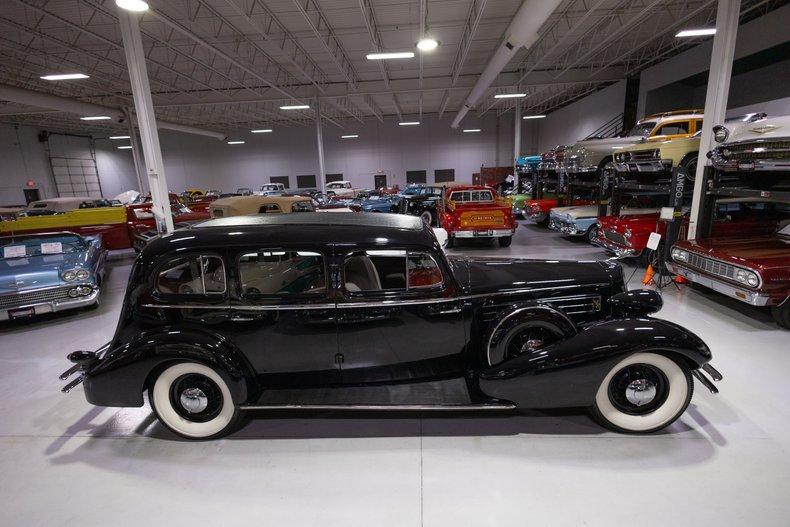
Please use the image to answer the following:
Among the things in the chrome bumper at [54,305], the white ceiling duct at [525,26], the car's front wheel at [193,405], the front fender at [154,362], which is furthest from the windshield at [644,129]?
the chrome bumper at [54,305]

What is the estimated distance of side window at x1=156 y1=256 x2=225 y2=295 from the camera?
9.15 ft

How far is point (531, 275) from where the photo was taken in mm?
3215

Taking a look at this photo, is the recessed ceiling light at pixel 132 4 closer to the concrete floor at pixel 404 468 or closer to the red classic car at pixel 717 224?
the concrete floor at pixel 404 468

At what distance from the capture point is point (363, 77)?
16.9m

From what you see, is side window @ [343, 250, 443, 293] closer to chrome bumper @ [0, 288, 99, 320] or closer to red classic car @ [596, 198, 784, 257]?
chrome bumper @ [0, 288, 99, 320]

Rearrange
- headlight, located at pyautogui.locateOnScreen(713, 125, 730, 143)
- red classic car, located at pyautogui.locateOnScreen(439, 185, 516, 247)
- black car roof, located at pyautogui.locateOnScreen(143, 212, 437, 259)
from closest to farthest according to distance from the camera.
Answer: black car roof, located at pyautogui.locateOnScreen(143, 212, 437, 259) → headlight, located at pyautogui.locateOnScreen(713, 125, 730, 143) → red classic car, located at pyautogui.locateOnScreen(439, 185, 516, 247)

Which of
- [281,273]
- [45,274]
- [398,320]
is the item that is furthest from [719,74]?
[45,274]

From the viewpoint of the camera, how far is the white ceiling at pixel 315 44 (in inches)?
383

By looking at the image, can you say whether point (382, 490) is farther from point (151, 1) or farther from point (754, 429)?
point (151, 1)

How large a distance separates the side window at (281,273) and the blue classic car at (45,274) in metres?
4.29

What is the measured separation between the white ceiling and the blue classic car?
5.83 m

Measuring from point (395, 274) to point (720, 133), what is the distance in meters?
5.46

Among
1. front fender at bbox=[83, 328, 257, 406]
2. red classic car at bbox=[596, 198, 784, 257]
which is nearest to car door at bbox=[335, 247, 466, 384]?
front fender at bbox=[83, 328, 257, 406]

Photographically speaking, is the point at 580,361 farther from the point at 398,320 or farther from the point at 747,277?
the point at 747,277
